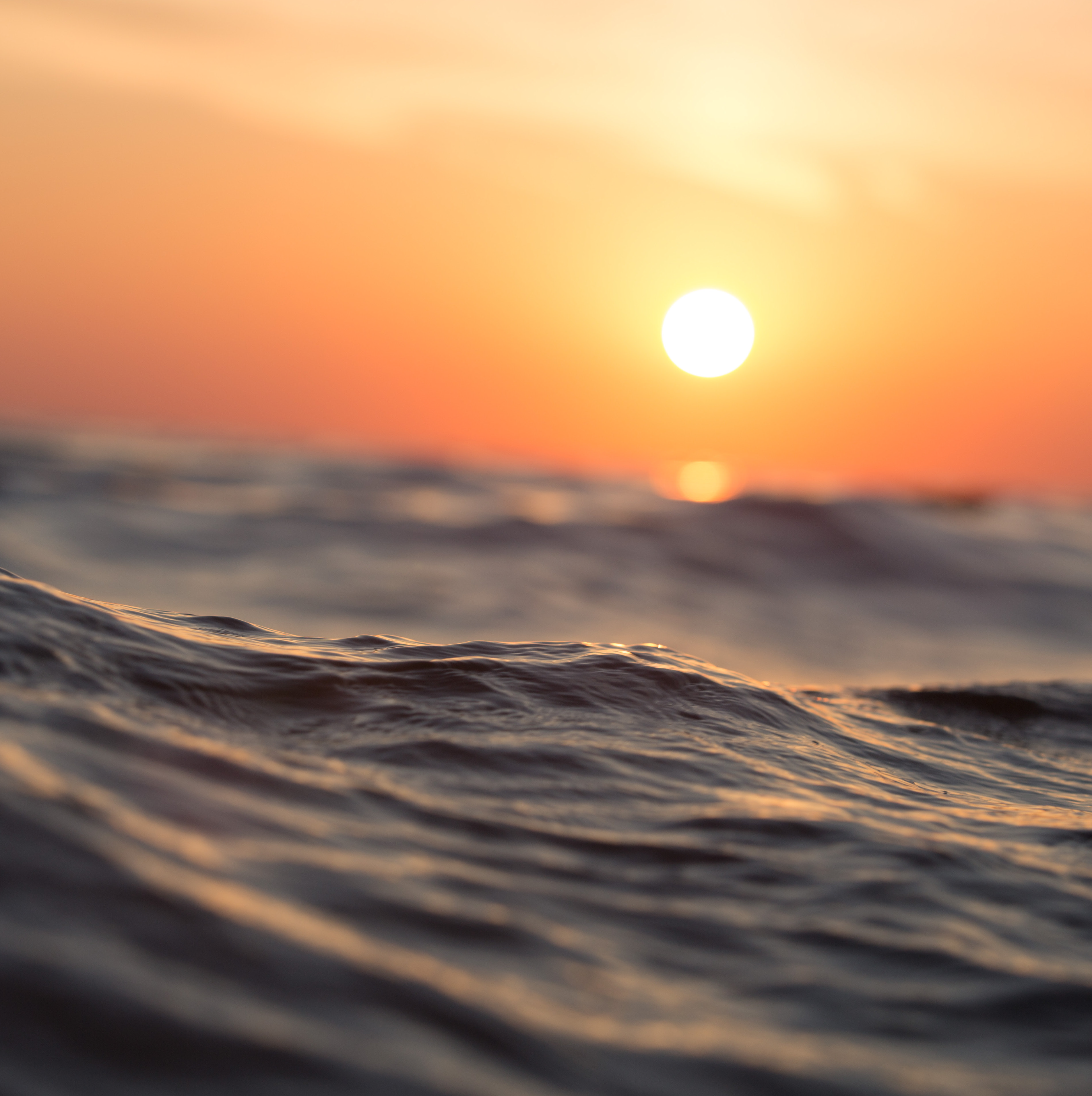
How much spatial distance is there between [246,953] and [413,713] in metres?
1.46

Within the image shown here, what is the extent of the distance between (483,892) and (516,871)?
0.47ft

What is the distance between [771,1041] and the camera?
1.68 meters

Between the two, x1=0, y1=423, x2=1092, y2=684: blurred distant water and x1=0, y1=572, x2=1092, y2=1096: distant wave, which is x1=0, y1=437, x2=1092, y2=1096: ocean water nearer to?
x1=0, y1=572, x2=1092, y2=1096: distant wave

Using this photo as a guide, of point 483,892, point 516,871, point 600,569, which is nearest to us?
point 483,892

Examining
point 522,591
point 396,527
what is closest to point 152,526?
point 396,527

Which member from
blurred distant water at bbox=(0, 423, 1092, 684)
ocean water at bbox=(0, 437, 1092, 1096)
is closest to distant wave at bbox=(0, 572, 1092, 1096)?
ocean water at bbox=(0, 437, 1092, 1096)

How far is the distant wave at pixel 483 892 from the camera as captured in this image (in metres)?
1.51

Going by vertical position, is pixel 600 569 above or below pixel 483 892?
above

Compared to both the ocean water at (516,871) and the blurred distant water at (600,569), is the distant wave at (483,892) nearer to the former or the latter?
the ocean water at (516,871)

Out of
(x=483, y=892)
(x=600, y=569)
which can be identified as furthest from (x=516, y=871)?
(x=600, y=569)

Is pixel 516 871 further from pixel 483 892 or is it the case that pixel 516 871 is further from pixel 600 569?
pixel 600 569

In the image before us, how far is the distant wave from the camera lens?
151 cm

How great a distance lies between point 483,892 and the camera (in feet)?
6.59

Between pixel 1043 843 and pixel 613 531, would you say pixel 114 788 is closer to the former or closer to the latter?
pixel 1043 843
